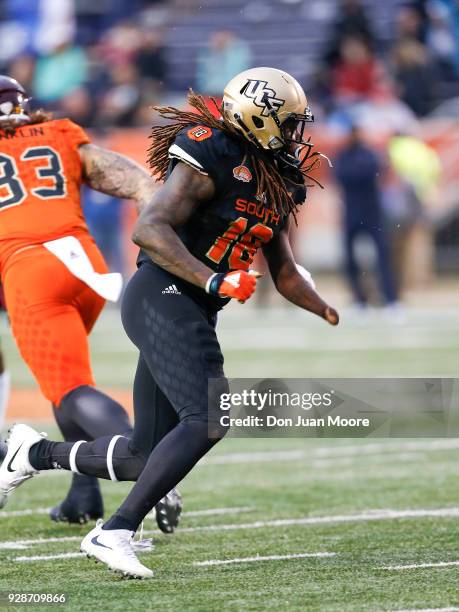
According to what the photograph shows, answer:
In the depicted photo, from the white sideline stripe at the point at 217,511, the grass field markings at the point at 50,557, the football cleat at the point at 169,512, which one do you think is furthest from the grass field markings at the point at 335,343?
the grass field markings at the point at 50,557

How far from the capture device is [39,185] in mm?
6004

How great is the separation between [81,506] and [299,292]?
5.02ft

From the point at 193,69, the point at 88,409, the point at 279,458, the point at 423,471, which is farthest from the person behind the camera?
the point at 193,69

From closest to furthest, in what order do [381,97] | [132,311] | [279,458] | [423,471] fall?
[132,311] → [423,471] → [279,458] → [381,97]

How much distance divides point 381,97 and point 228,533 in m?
13.3

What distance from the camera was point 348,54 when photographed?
1858 cm

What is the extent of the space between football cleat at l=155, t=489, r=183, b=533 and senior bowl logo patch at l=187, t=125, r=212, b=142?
159 cm

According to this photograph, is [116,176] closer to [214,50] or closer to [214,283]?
[214,283]

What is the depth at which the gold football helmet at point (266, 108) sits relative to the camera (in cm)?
491

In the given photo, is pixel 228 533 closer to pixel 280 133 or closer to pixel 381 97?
pixel 280 133

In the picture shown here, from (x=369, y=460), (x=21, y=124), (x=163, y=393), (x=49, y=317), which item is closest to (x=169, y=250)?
(x=163, y=393)

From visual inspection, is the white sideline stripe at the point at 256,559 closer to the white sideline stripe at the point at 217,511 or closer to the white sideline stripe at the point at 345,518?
the white sideline stripe at the point at 345,518

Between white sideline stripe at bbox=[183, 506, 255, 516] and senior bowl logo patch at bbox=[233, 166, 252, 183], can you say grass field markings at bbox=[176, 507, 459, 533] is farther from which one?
senior bowl logo patch at bbox=[233, 166, 252, 183]

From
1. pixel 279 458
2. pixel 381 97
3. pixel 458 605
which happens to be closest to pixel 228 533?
pixel 458 605
